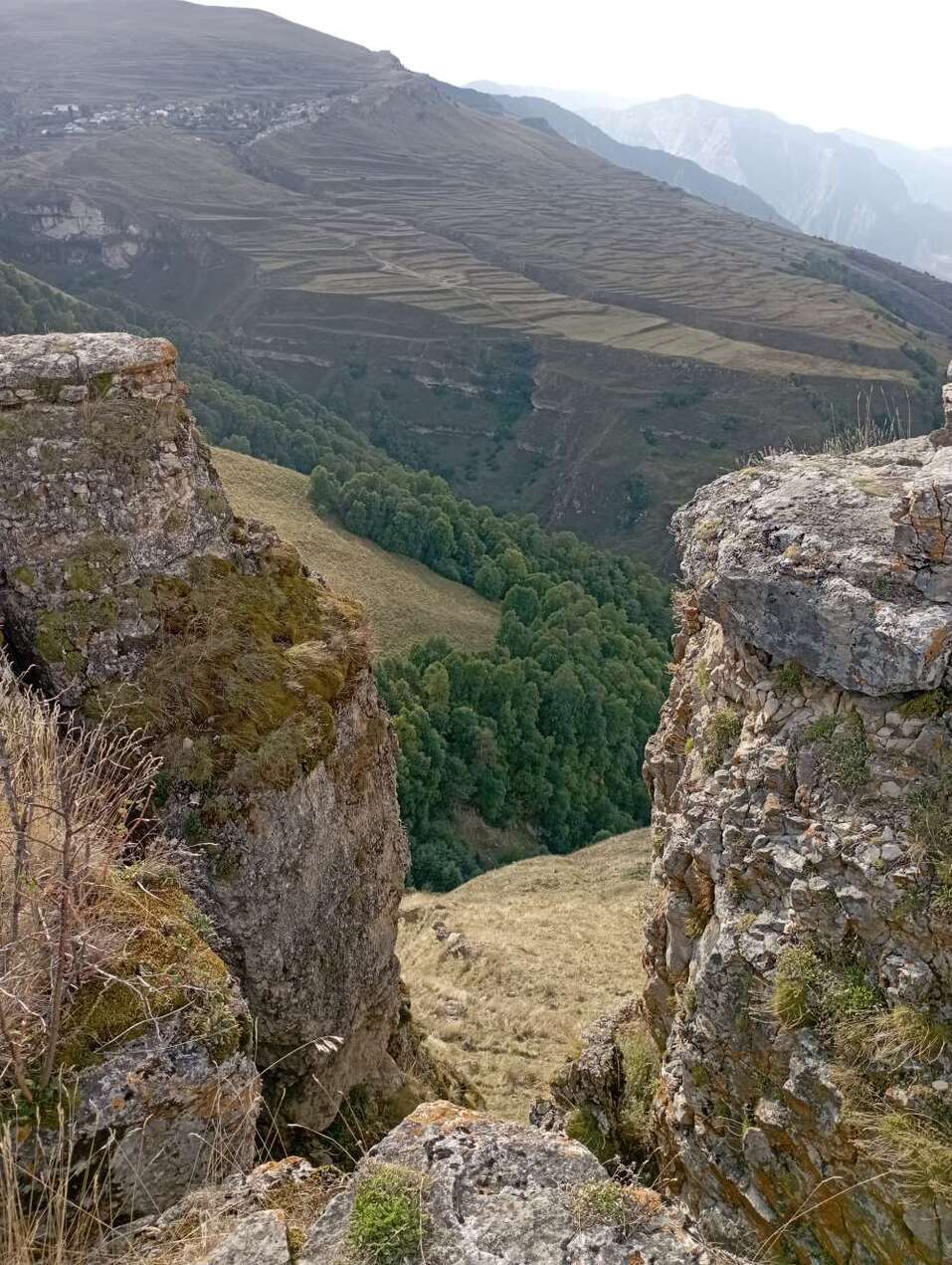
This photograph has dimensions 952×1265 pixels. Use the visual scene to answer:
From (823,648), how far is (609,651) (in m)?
48.3

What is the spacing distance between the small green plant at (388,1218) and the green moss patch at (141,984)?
1.62 metres

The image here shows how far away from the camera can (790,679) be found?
8.29m

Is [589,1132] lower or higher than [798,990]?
lower

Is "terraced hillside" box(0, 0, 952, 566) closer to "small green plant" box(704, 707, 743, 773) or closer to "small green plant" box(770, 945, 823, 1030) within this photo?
"small green plant" box(704, 707, 743, 773)

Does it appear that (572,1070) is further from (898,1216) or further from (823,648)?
(823,648)

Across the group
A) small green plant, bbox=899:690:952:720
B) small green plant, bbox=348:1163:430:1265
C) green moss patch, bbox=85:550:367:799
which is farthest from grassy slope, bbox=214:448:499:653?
small green plant, bbox=348:1163:430:1265

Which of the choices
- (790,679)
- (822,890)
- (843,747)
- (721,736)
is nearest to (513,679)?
(721,736)

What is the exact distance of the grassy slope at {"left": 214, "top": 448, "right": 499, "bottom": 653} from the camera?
5191 centimetres

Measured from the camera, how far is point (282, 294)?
12800 centimetres

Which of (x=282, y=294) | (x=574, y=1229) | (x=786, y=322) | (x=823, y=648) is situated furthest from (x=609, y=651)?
(x=282, y=294)

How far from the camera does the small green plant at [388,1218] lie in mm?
4398

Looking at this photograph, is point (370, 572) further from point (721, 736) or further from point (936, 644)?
point (936, 644)

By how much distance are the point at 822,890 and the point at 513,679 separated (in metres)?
41.6

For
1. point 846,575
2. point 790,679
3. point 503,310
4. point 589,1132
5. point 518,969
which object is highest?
point 503,310
